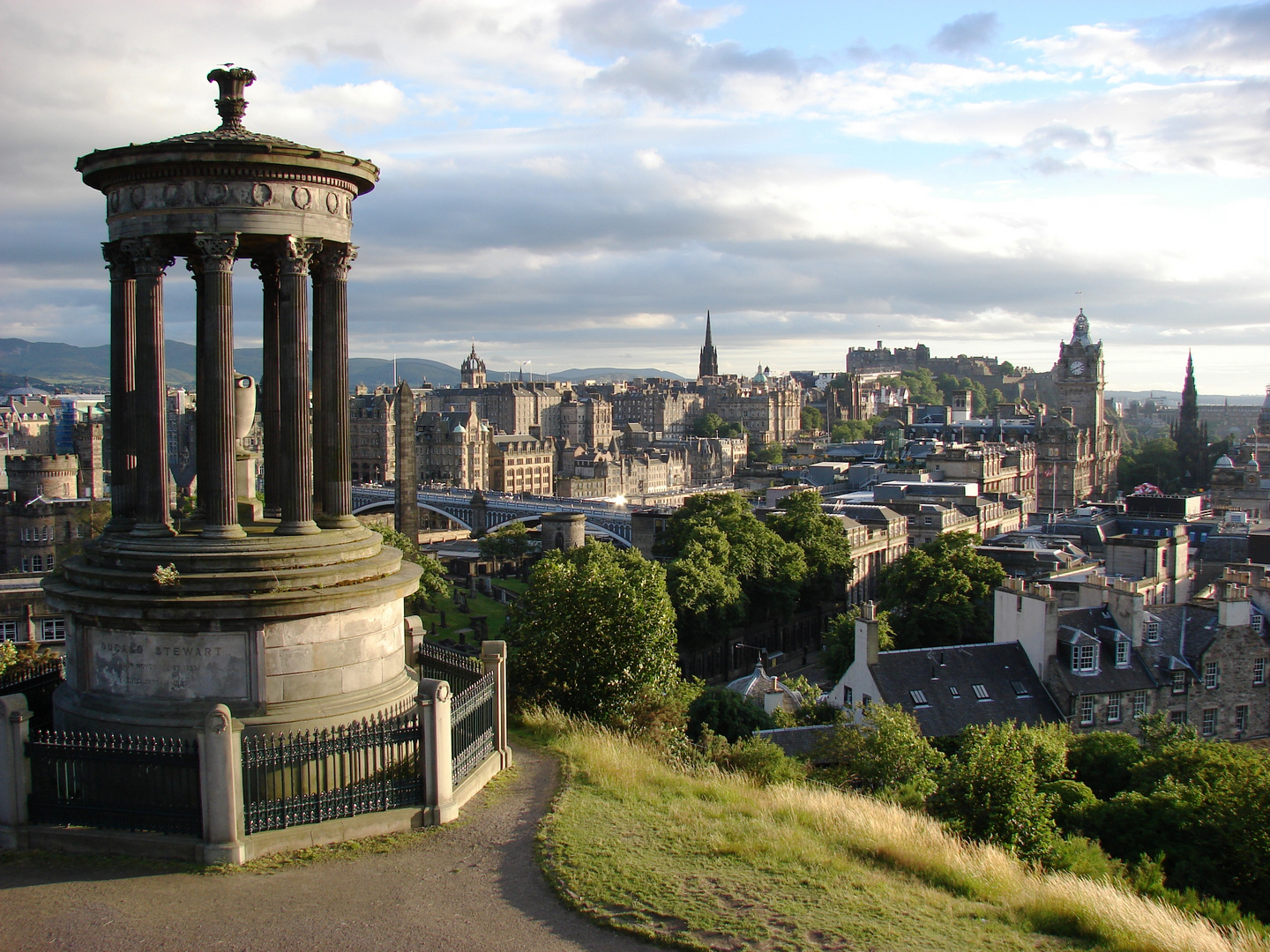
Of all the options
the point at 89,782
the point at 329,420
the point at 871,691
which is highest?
the point at 329,420

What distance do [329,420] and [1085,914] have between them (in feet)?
36.4

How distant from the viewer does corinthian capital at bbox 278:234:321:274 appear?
47.2ft

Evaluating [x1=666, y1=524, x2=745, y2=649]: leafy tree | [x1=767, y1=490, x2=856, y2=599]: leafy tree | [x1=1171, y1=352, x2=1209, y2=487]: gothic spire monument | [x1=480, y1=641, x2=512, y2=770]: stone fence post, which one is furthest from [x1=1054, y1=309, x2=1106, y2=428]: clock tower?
[x1=480, y1=641, x2=512, y2=770]: stone fence post

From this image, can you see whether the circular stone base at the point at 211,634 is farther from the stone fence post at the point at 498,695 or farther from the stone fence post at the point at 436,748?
the stone fence post at the point at 498,695

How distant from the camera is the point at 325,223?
579 inches

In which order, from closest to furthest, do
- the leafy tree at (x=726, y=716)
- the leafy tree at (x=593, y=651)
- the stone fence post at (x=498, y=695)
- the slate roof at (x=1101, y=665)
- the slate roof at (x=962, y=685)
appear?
the stone fence post at (x=498, y=695)
the leafy tree at (x=593, y=651)
the leafy tree at (x=726, y=716)
the slate roof at (x=962, y=685)
the slate roof at (x=1101, y=665)

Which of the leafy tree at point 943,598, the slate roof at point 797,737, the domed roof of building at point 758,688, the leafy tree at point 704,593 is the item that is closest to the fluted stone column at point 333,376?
the slate roof at point 797,737

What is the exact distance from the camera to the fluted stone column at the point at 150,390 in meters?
14.2

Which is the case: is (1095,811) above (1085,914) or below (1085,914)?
below

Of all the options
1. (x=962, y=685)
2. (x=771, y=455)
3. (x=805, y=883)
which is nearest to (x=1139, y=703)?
(x=962, y=685)

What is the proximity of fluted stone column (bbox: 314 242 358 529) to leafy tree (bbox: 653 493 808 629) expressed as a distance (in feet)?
146

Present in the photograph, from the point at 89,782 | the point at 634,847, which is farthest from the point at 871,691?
the point at 89,782

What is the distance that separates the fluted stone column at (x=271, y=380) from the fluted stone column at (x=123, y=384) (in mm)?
1773

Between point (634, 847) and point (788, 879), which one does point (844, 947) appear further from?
point (634, 847)
